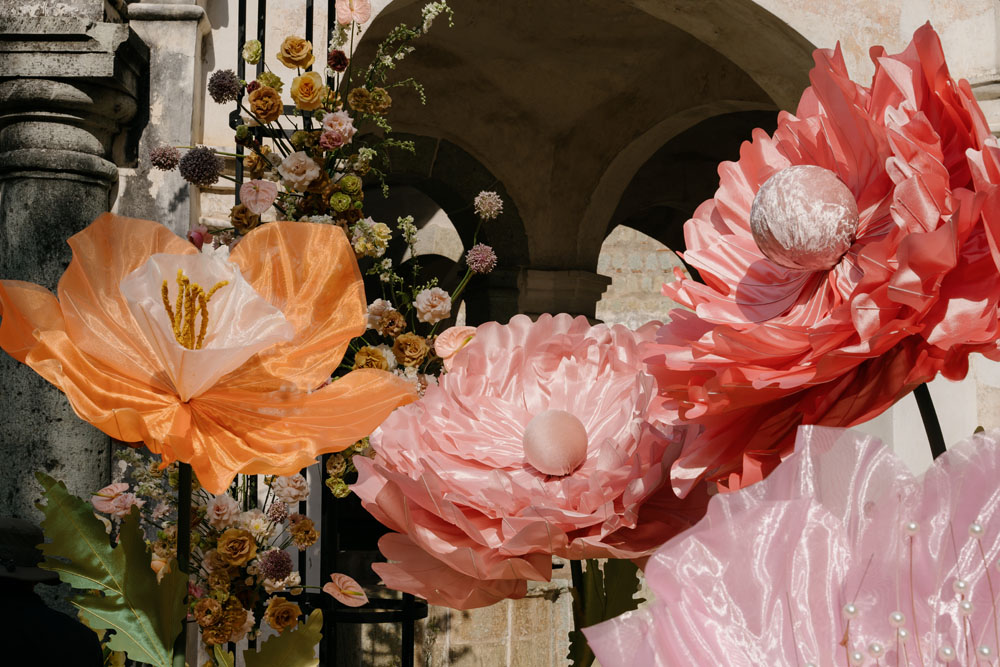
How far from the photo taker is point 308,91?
2.18m

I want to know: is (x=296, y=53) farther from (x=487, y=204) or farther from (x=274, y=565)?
(x=274, y=565)

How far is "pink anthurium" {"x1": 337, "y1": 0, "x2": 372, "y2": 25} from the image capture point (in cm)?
234

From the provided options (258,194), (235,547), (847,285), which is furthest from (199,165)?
(847,285)

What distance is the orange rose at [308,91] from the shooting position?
218 centimetres

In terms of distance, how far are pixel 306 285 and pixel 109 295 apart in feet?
0.37

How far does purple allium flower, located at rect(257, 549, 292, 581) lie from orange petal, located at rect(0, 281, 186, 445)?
158 centimetres

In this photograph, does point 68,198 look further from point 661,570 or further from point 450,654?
point 661,570

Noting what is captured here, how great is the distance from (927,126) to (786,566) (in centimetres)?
17

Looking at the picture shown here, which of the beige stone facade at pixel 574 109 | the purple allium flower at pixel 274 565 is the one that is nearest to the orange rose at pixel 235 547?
the purple allium flower at pixel 274 565

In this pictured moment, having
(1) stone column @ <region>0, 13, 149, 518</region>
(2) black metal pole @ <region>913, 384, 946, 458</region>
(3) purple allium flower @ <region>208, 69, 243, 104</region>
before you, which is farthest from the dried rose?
(2) black metal pole @ <region>913, 384, 946, 458</region>

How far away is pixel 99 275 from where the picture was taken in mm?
553

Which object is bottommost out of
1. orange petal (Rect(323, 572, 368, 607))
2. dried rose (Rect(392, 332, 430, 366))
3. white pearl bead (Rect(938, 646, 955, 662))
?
white pearl bead (Rect(938, 646, 955, 662))

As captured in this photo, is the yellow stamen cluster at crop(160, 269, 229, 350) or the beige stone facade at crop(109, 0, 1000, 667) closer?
the yellow stamen cluster at crop(160, 269, 229, 350)

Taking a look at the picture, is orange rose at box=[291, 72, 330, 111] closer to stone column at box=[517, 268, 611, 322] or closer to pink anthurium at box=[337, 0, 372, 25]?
pink anthurium at box=[337, 0, 372, 25]
